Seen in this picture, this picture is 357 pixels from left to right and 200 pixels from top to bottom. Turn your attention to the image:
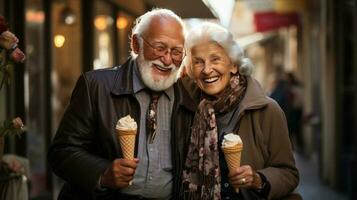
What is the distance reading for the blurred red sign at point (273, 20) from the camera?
2362 centimetres

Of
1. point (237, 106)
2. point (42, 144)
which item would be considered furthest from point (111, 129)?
point (42, 144)

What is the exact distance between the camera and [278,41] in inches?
1604

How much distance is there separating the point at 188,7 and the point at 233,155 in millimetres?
2490

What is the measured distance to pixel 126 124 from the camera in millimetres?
4156

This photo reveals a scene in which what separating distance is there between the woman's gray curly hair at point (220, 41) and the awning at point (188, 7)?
1.47m

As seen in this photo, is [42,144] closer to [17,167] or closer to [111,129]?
[17,167]

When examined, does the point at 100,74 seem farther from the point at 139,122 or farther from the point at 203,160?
the point at 203,160

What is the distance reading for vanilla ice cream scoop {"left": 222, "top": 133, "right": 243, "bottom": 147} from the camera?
13.8 ft

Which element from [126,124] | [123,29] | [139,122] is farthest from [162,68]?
[123,29]

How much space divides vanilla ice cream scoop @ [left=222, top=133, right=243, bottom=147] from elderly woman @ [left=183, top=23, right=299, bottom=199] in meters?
0.21

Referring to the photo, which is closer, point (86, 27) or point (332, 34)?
point (86, 27)

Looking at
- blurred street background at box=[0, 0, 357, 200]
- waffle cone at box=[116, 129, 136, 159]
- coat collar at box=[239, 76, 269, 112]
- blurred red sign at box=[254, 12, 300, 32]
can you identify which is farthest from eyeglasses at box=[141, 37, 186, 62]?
blurred red sign at box=[254, 12, 300, 32]

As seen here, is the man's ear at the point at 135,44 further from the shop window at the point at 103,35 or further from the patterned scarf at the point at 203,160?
the shop window at the point at 103,35

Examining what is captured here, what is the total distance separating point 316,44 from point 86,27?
28.6 feet
